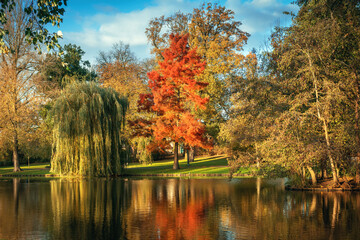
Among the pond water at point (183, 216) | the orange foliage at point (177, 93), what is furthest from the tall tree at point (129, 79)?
the pond water at point (183, 216)

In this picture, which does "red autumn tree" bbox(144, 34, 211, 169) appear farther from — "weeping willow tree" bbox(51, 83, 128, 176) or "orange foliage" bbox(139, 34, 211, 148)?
"weeping willow tree" bbox(51, 83, 128, 176)

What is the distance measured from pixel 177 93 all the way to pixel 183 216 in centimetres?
2622

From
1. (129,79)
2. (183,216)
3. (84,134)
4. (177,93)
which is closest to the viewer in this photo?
(183,216)

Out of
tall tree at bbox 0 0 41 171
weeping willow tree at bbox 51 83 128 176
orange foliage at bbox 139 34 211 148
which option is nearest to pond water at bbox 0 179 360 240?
weeping willow tree at bbox 51 83 128 176

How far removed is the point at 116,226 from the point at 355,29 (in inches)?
648

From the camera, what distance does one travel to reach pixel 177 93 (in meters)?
38.9

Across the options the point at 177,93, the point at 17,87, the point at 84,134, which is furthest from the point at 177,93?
the point at 17,87

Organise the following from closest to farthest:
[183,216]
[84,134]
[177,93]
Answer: [183,216] → [84,134] → [177,93]

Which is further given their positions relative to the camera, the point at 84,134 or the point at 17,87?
the point at 17,87

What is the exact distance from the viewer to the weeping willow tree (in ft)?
106

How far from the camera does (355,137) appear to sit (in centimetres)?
2038

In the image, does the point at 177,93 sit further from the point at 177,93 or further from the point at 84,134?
the point at 84,134

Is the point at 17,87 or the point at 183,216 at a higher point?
the point at 17,87

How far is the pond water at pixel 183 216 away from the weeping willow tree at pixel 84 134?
1177 centimetres
